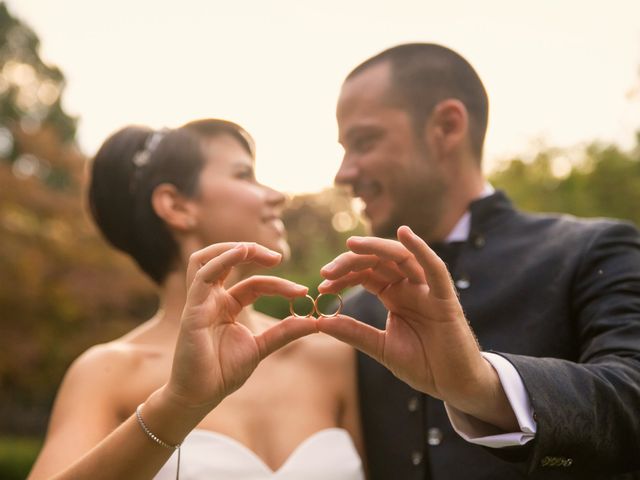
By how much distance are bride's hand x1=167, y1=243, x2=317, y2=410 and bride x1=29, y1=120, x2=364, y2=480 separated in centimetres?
25

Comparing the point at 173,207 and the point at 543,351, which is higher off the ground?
the point at 173,207

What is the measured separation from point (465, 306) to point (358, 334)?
1.23 meters

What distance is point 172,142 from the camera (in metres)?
3.95

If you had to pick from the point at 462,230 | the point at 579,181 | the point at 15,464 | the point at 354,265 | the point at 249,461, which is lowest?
the point at 15,464

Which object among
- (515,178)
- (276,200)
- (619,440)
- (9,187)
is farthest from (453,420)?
(515,178)

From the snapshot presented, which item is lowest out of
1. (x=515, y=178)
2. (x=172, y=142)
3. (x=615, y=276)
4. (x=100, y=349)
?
(x=515, y=178)

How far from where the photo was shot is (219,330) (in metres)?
2.39

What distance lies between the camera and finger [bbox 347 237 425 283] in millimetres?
2121

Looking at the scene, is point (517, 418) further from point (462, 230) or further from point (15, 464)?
point (15, 464)

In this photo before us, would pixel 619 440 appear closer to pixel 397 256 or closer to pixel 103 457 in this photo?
pixel 397 256

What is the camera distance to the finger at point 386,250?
2.12 meters

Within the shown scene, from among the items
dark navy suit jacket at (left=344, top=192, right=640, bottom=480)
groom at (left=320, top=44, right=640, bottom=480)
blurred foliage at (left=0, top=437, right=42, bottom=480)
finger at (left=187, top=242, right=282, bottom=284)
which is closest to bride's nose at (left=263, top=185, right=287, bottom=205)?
groom at (left=320, top=44, right=640, bottom=480)

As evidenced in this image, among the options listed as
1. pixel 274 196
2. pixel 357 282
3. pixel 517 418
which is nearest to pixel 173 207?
pixel 274 196

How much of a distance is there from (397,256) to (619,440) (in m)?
1.12
